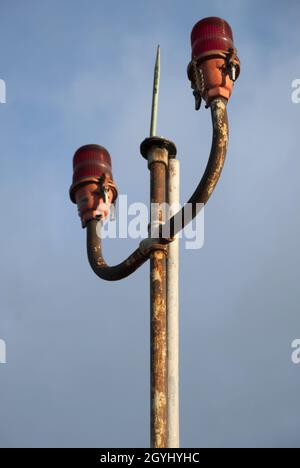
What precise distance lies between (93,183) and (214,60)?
1.29 m

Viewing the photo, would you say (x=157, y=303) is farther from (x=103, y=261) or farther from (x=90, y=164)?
(x=90, y=164)

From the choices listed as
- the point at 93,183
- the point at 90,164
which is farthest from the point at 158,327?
the point at 90,164

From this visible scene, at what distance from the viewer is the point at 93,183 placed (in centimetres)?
466

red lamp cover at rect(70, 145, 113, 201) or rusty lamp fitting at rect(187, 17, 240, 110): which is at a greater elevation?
rusty lamp fitting at rect(187, 17, 240, 110)

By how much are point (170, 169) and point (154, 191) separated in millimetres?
388

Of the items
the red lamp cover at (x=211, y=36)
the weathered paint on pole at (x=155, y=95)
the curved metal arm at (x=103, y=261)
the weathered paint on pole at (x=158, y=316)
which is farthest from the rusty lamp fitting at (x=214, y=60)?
the curved metal arm at (x=103, y=261)

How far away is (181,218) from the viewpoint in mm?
3568

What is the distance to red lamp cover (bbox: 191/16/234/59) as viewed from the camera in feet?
12.6

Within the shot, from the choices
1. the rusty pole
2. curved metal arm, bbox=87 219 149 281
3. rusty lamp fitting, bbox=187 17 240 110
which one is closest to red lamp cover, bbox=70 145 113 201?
curved metal arm, bbox=87 219 149 281

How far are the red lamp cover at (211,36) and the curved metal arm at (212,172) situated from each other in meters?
0.30

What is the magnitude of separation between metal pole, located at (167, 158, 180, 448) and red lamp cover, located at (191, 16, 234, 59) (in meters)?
0.77

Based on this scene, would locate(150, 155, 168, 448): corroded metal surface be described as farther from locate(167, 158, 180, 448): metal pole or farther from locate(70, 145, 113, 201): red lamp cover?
locate(70, 145, 113, 201): red lamp cover
